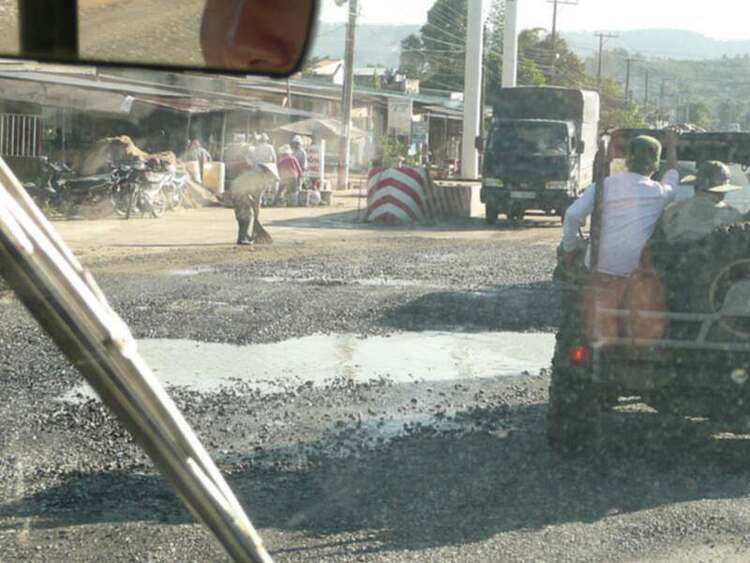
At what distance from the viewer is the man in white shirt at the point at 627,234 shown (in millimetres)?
6730

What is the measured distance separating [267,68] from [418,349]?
27.1 feet

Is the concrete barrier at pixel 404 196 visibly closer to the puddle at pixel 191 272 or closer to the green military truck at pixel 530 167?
the green military truck at pixel 530 167

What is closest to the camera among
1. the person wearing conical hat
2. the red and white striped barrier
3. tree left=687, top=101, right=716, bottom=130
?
the person wearing conical hat

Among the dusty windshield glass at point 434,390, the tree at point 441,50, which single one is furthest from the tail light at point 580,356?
the tree at point 441,50

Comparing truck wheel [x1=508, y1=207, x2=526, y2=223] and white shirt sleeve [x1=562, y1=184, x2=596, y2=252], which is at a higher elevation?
white shirt sleeve [x1=562, y1=184, x2=596, y2=252]

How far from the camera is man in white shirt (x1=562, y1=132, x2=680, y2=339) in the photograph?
6.73m

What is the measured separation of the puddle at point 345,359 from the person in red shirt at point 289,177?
1947cm

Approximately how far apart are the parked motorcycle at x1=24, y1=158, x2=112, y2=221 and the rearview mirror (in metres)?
22.2

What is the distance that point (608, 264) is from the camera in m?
7.04

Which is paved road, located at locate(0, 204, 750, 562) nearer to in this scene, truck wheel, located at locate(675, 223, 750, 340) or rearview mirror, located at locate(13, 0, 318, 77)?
truck wheel, located at locate(675, 223, 750, 340)

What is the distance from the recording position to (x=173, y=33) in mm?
2203

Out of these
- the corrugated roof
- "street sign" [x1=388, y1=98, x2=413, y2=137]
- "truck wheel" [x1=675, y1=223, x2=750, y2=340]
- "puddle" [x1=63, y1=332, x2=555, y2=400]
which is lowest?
"puddle" [x1=63, y1=332, x2=555, y2=400]

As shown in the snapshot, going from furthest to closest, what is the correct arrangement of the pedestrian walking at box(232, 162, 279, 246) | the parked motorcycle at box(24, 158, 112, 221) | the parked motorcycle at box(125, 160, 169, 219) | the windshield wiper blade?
the parked motorcycle at box(125, 160, 169, 219), the parked motorcycle at box(24, 158, 112, 221), the pedestrian walking at box(232, 162, 279, 246), the windshield wiper blade

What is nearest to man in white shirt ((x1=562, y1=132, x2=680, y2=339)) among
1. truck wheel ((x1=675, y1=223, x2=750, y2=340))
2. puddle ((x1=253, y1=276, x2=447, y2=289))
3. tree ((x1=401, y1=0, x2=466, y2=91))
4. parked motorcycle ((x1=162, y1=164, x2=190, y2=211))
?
truck wheel ((x1=675, y1=223, x2=750, y2=340))
